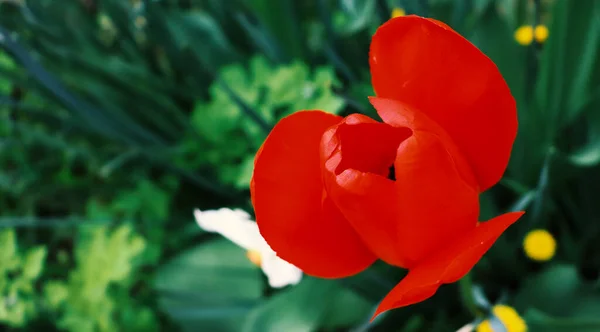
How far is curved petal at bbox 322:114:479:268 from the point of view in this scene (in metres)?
0.32

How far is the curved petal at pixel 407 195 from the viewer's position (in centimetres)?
32

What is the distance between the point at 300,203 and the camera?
0.35 meters

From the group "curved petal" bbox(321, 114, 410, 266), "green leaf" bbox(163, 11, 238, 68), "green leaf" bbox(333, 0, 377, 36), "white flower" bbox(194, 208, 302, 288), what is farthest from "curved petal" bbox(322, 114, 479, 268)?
"green leaf" bbox(163, 11, 238, 68)

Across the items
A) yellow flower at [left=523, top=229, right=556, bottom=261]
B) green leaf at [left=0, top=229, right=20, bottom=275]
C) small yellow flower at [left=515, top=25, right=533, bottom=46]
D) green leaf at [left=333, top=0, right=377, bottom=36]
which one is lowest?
yellow flower at [left=523, top=229, right=556, bottom=261]

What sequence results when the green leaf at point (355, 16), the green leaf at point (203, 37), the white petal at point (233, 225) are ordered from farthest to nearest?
1. the green leaf at point (203, 37)
2. the green leaf at point (355, 16)
3. the white petal at point (233, 225)

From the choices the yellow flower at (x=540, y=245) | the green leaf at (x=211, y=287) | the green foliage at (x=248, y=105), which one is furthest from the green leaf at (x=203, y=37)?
the yellow flower at (x=540, y=245)

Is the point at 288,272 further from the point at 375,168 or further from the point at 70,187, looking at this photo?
the point at 70,187

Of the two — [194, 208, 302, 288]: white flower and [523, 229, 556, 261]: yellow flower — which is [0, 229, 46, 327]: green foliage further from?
[523, 229, 556, 261]: yellow flower

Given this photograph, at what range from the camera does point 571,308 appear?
0.65 meters

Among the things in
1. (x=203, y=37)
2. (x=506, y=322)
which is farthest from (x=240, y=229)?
(x=203, y=37)

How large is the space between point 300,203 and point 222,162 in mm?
524

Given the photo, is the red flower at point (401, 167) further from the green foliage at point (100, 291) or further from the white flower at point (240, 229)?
the green foliage at point (100, 291)

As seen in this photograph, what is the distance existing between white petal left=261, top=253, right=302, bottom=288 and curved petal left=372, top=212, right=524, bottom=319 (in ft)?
0.68

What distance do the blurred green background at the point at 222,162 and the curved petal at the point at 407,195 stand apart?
193mm
